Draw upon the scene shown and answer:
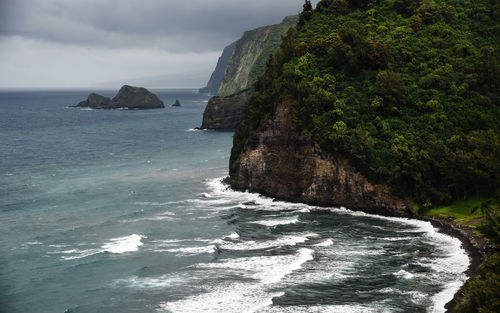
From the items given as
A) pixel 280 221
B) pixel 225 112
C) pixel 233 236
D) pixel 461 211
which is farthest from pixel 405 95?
pixel 225 112

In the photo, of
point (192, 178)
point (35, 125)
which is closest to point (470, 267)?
point (192, 178)

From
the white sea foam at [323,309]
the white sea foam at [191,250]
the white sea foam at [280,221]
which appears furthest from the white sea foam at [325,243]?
the white sea foam at [323,309]

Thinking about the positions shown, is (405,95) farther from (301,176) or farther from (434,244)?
(434,244)

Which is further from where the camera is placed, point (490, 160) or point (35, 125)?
point (35, 125)

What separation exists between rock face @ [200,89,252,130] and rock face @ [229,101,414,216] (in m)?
89.7

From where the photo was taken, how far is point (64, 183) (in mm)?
82188

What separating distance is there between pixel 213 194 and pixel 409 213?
30.3 m

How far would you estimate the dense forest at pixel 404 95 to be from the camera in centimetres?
5888

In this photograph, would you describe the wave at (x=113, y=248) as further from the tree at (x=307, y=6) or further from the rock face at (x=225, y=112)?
the rock face at (x=225, y=112)

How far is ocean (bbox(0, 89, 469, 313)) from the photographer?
37.8 m

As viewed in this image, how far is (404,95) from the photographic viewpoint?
68500mm

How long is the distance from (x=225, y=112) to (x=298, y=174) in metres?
104

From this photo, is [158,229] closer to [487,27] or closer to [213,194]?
[213,194]

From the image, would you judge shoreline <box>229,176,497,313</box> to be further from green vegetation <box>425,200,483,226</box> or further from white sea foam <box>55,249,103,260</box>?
white sea foam <box>55,249,103,260</box>
